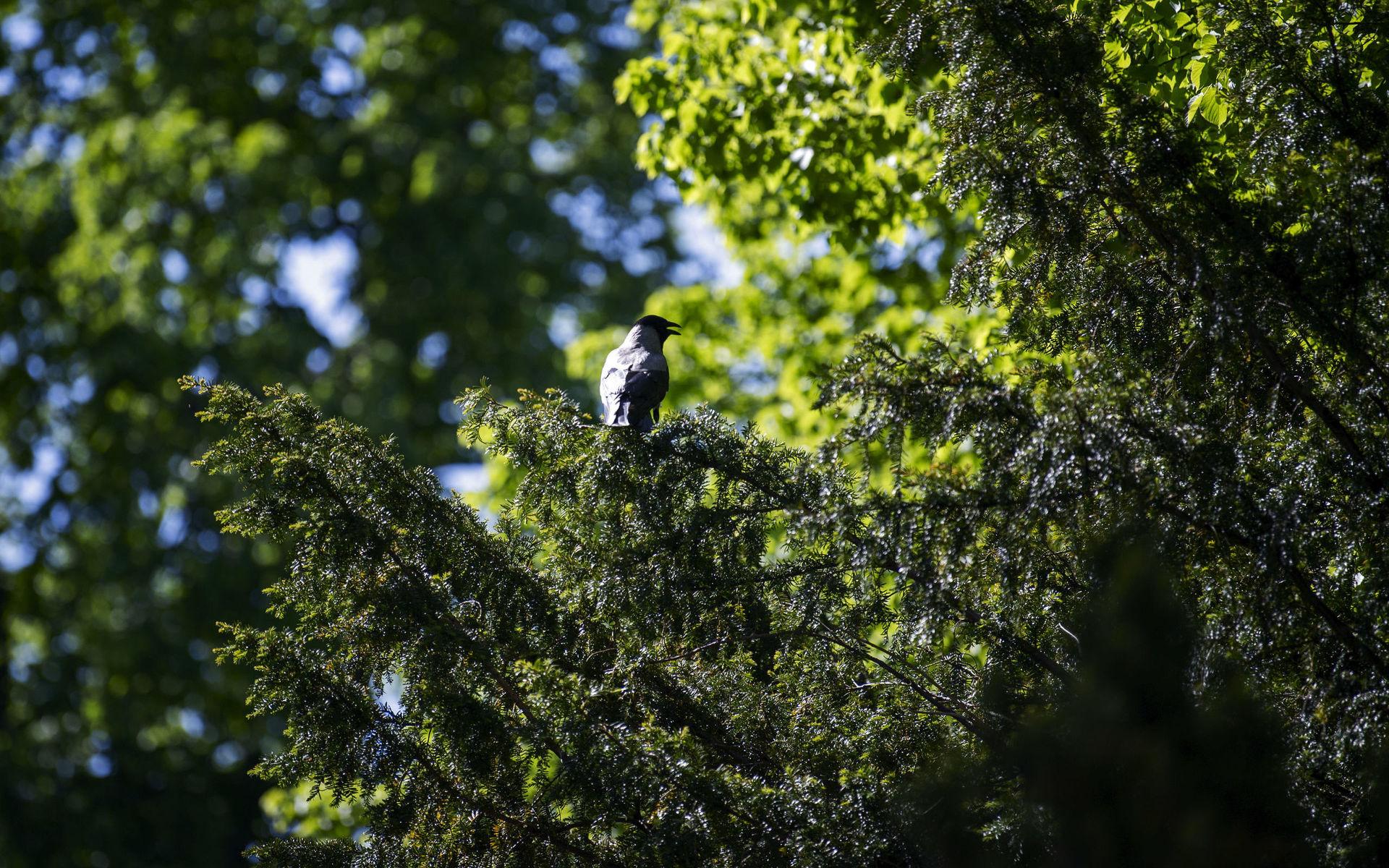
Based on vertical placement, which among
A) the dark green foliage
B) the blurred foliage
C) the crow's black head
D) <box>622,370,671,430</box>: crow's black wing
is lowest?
the dark green foliage

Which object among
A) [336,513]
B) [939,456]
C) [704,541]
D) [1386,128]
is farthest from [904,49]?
[939,456]

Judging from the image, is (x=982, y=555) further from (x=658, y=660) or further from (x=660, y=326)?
(x=660, y=326)

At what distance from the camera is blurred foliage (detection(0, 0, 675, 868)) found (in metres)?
13.5

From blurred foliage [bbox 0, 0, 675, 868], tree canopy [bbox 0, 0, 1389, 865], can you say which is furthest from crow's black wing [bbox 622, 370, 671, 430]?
blurred foliage [bbox 0, 0, 675, 868]

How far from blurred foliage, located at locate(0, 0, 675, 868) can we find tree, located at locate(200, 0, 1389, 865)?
9.73 meters

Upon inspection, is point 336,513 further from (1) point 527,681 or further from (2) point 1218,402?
(2) point 1218,402

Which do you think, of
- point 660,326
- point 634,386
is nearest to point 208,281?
point 660,326

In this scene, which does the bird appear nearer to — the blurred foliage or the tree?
the tree

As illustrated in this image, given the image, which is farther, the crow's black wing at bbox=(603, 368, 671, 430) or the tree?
the crow's black wing at bbox=(603, 368, 671, 430)

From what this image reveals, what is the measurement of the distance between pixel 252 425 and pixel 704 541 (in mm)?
1457

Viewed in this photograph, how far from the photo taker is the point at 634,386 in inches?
183

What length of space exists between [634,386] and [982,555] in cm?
174

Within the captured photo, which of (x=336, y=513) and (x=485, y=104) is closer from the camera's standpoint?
(x=336, y=513)

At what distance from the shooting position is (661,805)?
336 cm
